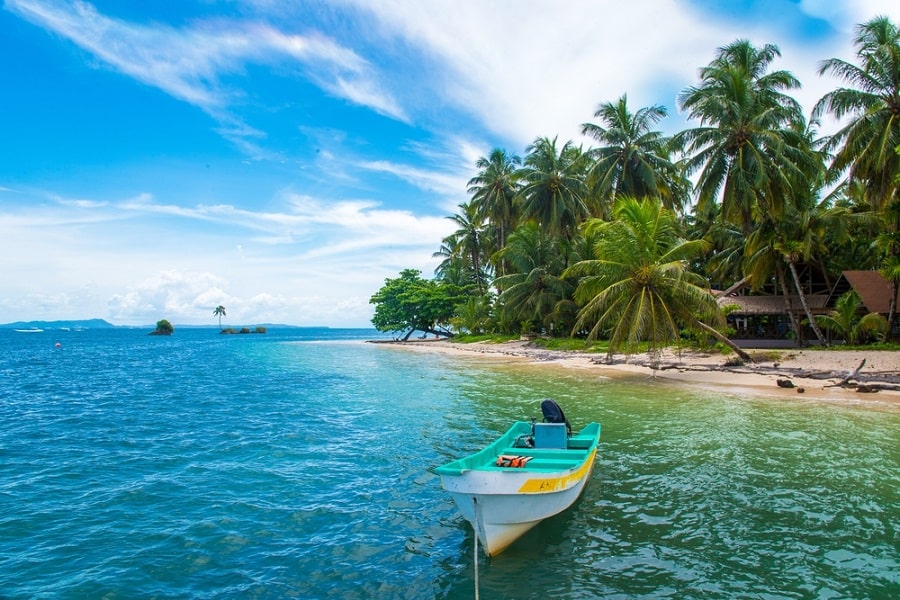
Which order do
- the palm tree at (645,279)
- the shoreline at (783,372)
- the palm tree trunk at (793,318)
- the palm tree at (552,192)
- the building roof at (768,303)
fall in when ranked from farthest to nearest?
1. the palm tree at (552,192)
2. the building roof at (768,303)
3. the palm tree trunk at (793,318)
4. the palm tree at (645,279)
5. the shoreline at (783,372)

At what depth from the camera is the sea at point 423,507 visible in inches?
245

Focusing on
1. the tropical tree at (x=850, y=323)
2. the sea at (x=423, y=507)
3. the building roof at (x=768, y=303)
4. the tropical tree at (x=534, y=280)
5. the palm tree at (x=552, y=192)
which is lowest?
the sea at (x=423, y=507)

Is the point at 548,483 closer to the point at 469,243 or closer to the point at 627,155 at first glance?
the point at 627,155

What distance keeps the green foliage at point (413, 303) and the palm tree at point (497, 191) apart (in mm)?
14574

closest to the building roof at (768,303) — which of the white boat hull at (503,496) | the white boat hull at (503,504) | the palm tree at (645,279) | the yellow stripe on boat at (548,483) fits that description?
the palm tree at (645,279)

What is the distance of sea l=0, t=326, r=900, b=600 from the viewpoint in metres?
6.23

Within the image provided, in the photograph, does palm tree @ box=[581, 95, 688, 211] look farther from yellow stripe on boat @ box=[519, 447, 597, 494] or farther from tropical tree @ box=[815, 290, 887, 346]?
yellow stripe on boat @ box=[519, 447, 597, 494]

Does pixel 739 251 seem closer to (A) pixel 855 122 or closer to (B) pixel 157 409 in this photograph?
(A) pixel 855 122

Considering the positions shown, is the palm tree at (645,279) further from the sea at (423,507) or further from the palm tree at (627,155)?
the palm tree at (627,155)

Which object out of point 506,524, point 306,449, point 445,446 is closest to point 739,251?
point 445,446

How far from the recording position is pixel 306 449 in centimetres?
1290

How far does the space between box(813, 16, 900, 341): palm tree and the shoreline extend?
156 inches

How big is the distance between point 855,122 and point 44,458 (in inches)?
1207

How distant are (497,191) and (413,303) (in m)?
21.7
